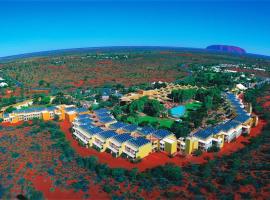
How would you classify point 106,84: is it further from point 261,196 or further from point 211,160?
point 261,196

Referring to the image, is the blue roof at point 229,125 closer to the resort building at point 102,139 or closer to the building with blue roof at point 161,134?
the building with blue roof at point 161,134

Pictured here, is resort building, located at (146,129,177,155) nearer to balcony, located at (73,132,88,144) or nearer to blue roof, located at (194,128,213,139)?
blue roof, located at (194,128,213,139)

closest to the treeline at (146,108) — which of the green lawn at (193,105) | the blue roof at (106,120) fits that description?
the blue roof at (106,120)

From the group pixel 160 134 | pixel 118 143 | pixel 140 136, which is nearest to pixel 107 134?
pixel 118 143

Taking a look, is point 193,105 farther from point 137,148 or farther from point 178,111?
point 137,148

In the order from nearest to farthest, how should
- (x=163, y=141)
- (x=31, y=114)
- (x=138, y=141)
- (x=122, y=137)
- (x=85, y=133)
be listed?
(x=138, y=141) < (x=163, y=141) < (x=122, y=137) < (x=85, y=133) < (x=31, y=114)

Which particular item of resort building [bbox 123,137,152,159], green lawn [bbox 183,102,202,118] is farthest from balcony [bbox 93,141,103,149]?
green lawn [bbox 183,102,202,118]

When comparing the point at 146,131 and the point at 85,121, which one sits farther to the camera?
the point at 85,121
